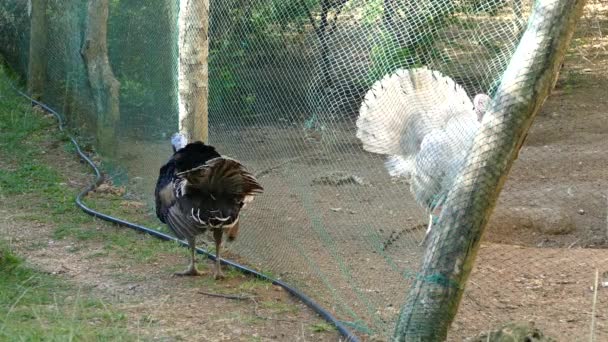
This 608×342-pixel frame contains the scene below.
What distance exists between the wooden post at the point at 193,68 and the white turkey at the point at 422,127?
1.23 meters

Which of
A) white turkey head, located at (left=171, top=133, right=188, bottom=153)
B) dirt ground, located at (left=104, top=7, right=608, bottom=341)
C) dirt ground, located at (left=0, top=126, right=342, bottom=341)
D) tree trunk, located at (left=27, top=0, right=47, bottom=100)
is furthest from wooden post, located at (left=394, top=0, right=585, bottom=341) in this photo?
tree trunk, located at (left=27, top=0, right=47, bottom=100)

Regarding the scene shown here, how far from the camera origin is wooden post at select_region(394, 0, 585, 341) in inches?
134

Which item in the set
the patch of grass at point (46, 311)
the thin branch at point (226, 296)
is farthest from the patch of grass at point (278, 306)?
the patch of grass at point (46, 311)

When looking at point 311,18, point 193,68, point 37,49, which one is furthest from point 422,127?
point 37,49

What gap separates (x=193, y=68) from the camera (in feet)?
20.1

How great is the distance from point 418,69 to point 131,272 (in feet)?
7.65

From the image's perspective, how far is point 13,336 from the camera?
3.62 m

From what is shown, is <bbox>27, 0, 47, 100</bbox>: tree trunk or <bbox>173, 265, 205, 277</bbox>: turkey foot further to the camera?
<bbox>27, 0, 47, 100</bbox>: tree trunk

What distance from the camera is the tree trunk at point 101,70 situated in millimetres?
8047

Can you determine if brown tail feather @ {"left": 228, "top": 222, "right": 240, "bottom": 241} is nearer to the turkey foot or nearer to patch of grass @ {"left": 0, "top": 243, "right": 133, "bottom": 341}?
the turkey foot

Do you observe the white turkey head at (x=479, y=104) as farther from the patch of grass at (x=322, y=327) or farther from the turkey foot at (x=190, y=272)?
the turkey foot at (x=190, y=272)

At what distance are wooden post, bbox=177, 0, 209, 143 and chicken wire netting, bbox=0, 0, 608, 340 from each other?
182 mm

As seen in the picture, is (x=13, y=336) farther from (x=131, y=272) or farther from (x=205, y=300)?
(x=131, y=272)

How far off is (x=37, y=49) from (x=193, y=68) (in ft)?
15.3
